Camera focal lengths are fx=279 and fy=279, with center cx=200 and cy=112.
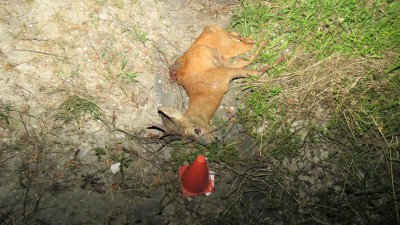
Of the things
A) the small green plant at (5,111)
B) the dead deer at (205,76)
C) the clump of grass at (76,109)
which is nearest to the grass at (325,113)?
the dead deer at (205,76)

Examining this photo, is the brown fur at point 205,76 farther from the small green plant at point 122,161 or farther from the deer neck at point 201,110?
the small green plant at point 122,161

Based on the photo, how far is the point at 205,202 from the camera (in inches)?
105

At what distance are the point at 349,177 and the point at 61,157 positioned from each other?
9.31 ft

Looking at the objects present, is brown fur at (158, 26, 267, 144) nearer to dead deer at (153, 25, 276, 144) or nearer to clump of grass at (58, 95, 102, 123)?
dead deer at (153, 25, 276, 144)

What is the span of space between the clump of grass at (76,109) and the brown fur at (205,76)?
787mm

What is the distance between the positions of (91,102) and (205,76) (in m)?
1.26

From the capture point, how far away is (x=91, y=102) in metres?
3.00

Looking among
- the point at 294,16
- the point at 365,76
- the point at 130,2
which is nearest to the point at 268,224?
the point at 365,76

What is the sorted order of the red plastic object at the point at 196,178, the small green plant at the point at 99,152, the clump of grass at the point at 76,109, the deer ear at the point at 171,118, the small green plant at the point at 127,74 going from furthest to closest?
1. the small green plant at the point at 127,74
2. the clump of grass at the point at 76,109
3. the small green plant at the point at 99,152
4. the deer ear at the point at 171,118
5. the red plastic object at the point at 196,178

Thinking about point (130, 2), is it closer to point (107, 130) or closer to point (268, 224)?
point (107, 130)

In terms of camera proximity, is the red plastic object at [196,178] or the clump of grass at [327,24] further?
the clump of grass at [327,24]

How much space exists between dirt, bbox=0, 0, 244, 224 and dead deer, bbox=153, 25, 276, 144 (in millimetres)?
283

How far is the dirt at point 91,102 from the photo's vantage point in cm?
252

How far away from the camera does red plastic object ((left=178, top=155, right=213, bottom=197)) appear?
2443 millimetres
